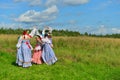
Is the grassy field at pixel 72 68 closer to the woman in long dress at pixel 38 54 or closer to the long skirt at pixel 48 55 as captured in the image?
the long skirt at pixel 48 55

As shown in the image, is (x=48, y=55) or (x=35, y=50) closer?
(x=48, y=55)

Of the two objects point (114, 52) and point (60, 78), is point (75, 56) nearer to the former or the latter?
point (114, 52)

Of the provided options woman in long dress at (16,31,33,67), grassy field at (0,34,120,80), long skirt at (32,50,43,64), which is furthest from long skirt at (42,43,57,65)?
woman in long dress at (16,31,33,67)

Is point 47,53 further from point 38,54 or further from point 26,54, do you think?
point 26,54

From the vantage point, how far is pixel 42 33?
19.2 metres

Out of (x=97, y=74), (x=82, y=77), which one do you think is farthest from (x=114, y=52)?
(x=82, y=77)

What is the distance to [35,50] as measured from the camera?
738 inches

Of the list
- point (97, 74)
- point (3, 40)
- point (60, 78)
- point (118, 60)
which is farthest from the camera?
point (3, 40)

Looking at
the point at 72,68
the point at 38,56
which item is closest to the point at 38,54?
the point at 38,56

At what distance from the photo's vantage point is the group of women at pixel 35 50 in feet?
58.4

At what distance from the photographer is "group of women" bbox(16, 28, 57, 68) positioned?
58.4ft

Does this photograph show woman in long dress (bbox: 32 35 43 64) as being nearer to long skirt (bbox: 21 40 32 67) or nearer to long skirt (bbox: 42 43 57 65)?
long skirt (bbox: 42 43 57 65)

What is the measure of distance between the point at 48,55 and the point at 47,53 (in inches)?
4.5

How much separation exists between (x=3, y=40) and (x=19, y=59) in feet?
44.2
